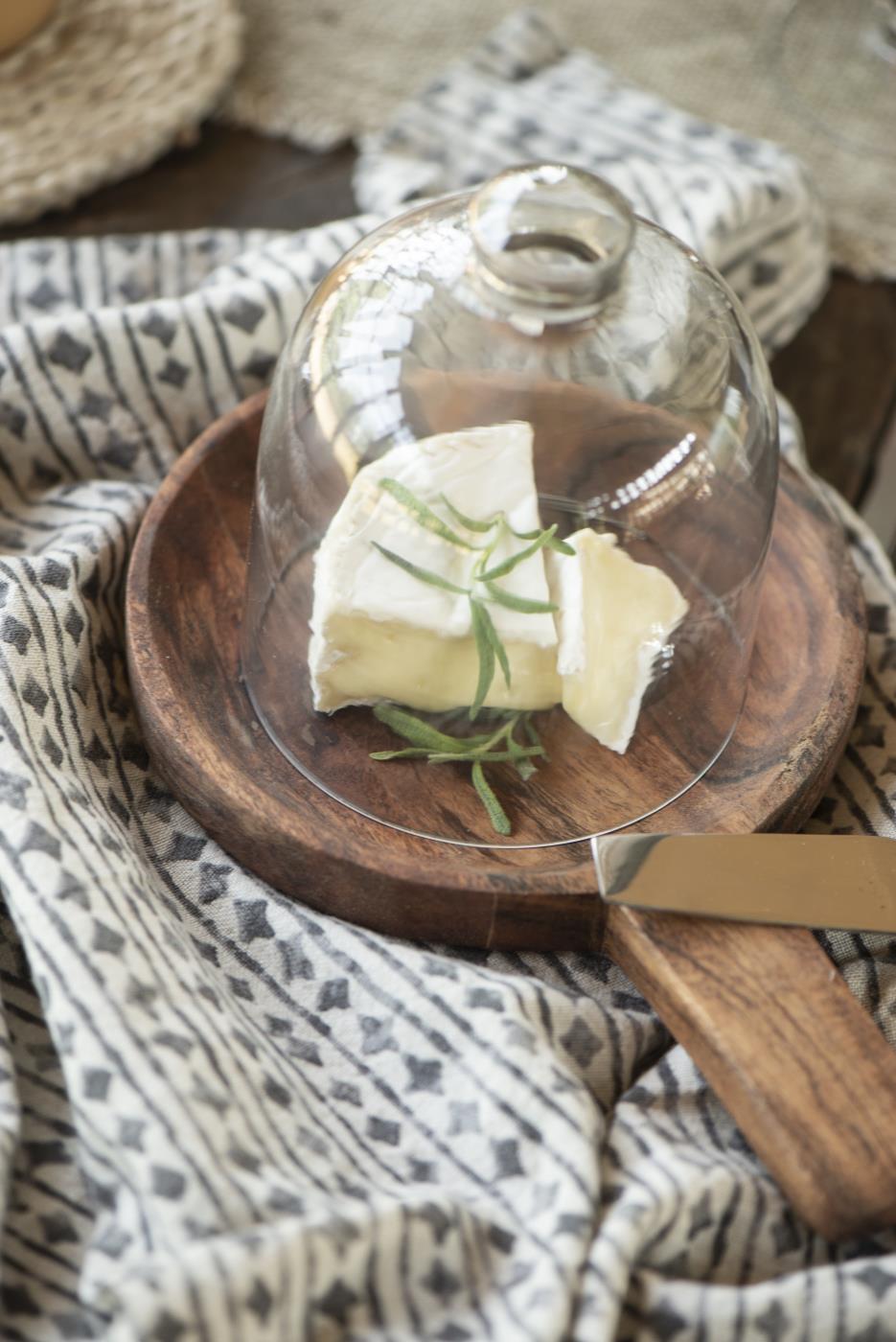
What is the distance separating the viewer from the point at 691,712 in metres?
0.67

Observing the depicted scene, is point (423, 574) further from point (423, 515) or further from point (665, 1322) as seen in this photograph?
point (665, 1322)

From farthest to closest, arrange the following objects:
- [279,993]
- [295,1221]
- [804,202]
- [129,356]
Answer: [804,202], [129,356], [279,993], [295,1221]

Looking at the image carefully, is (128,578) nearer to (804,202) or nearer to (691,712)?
(691,712)

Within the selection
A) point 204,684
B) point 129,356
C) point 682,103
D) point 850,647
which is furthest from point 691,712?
point 682,103

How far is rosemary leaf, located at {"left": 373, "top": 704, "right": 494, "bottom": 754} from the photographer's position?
→ 24.8 inches

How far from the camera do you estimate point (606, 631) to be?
2.04 feet

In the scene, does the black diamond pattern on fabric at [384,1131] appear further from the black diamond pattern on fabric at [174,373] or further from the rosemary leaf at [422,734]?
the black diamond pattern on fabric at [174,373]

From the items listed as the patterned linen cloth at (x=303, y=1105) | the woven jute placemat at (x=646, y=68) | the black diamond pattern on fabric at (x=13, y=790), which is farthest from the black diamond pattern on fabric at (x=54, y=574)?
the woven jute placemat at (x=646, y=68)

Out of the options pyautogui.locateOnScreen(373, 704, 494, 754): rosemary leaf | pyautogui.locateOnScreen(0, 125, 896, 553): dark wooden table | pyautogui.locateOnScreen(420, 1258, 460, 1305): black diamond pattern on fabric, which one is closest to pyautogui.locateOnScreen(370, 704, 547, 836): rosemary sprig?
pyautogui.locateOnScreen(373, 704, 494, 754): rosemary leaf

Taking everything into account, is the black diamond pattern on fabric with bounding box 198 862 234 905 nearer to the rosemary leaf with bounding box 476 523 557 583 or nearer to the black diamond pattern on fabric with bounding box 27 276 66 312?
the rosemary leaf with bounding box 476 523 557 583

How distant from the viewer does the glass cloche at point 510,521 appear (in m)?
0.61

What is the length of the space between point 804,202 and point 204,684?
0.50 meters

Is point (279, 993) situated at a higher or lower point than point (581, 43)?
lower

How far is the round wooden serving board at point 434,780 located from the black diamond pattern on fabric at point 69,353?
3.3 inches
